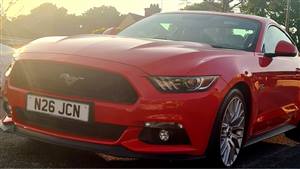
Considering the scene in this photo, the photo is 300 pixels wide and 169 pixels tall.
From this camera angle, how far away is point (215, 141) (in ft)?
15.5

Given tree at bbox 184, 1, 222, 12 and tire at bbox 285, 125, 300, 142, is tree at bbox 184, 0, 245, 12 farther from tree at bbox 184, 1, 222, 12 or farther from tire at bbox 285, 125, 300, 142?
tire at bbox 285, 125, 300, 142

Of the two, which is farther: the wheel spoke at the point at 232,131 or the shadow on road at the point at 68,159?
the wheel spoke at the point at 232,131

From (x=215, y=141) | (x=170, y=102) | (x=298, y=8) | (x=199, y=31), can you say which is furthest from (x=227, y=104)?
(x=298, y=8)

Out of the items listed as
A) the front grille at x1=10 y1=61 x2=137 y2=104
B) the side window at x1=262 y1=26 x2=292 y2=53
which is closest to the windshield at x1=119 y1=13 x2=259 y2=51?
the side window at x1=262 y1=26 x2=292 y2=53

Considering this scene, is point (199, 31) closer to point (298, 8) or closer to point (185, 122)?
point (185, 122)

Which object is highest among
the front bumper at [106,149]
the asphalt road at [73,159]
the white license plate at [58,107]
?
the white license plate at [58,107]

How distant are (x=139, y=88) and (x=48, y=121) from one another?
0.81 metres

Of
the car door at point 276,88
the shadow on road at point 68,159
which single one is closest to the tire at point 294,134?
the car door at point 276,88

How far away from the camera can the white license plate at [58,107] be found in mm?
4441

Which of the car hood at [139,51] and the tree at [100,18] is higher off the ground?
the car hood at [139,51]

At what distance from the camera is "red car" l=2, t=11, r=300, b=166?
4418 mm

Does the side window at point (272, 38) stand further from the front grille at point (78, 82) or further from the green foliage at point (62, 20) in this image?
the green foliage at point (62, 20)

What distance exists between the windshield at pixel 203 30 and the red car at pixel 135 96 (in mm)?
463

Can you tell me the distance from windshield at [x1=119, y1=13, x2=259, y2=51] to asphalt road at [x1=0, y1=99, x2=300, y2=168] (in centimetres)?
106
